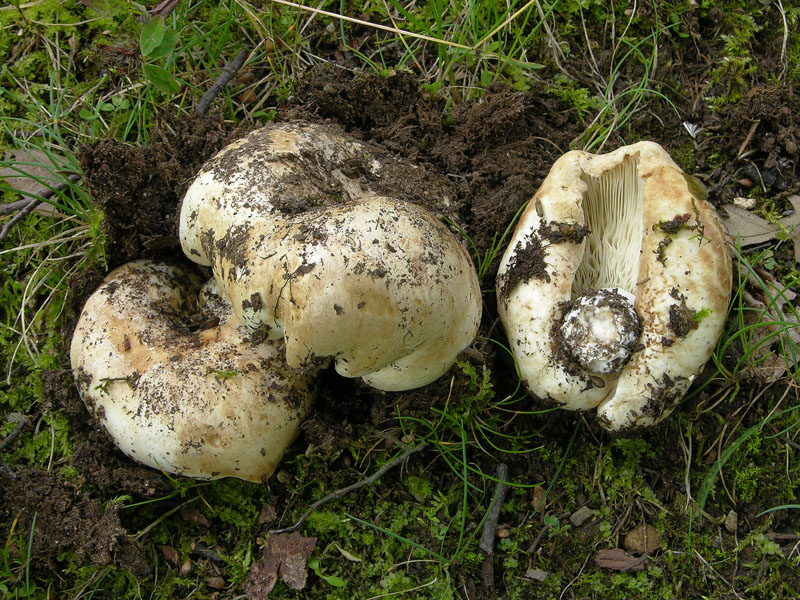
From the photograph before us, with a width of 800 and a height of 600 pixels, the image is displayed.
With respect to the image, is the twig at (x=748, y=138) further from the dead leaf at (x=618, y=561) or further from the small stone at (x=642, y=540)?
the dead leaf at (x=618, y=561)

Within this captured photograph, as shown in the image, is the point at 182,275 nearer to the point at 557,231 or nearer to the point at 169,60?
the point at 169,60

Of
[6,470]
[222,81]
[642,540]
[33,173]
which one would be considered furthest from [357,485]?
[33,173]

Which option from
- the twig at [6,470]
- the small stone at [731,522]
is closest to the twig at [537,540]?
the small stone at [731,522]

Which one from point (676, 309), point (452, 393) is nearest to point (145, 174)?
point (452, 393)

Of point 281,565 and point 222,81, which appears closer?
point 281,565

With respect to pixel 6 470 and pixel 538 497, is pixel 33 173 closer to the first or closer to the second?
pixel 6 470

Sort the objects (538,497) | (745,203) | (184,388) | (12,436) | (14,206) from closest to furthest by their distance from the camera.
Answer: (184,388), (538,497), (12,436), (745,203), (14,206)
